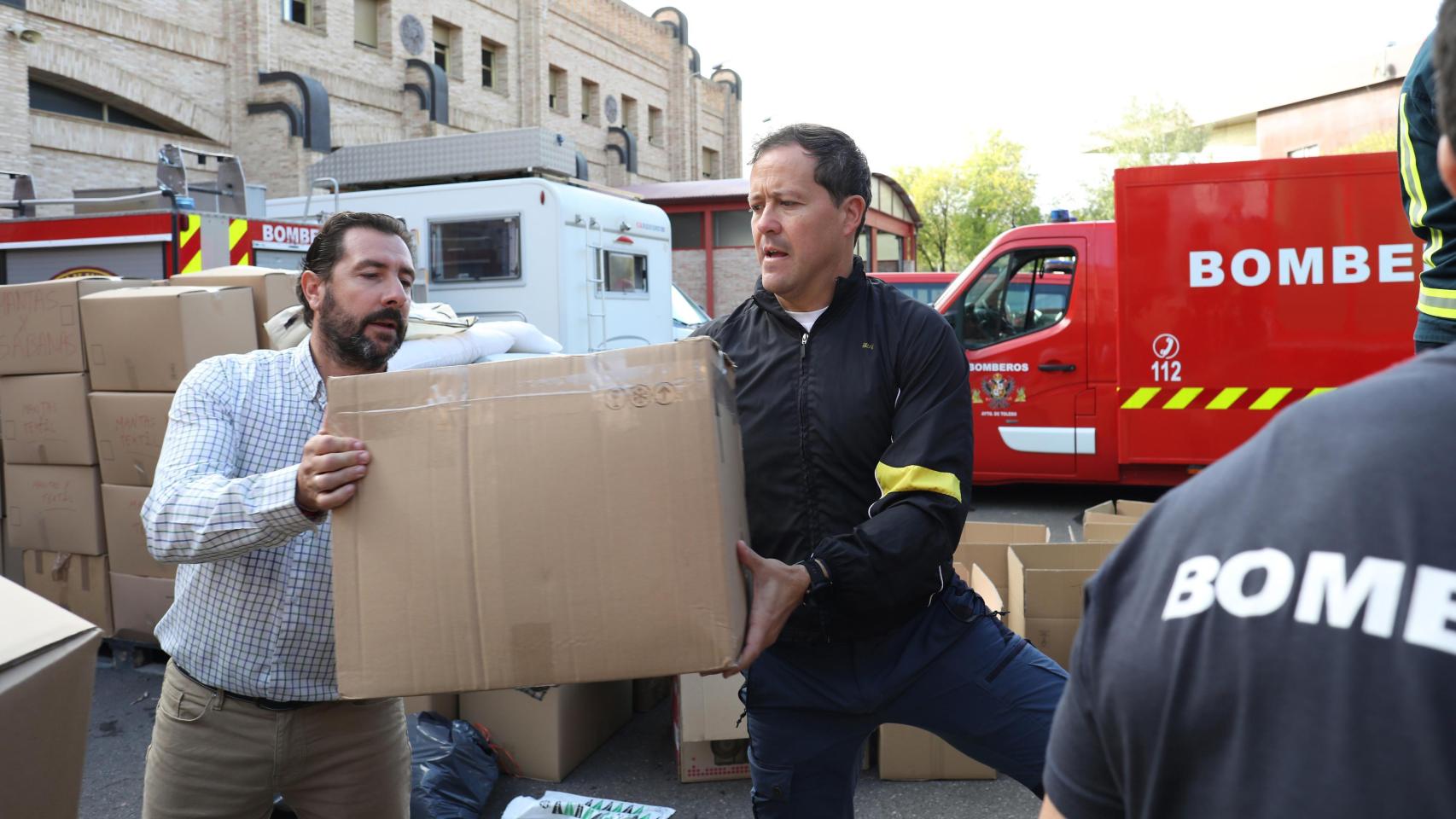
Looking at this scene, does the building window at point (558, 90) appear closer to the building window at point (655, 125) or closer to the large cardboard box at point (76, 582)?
the building window at point (655, 125)

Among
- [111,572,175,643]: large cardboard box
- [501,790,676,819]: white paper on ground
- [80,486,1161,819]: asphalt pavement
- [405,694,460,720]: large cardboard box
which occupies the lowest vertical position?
[80,486,1161,819]: asphalt pavement

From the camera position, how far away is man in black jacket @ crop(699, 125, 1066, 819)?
2387 mm

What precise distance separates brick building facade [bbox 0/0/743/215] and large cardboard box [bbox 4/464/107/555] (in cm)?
1143

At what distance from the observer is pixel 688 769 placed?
415 centimetres

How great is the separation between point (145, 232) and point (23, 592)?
6.21m

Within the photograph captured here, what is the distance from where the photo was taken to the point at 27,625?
1532 mm

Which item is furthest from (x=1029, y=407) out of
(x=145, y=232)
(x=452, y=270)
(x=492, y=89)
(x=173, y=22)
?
(x=492, y=89)

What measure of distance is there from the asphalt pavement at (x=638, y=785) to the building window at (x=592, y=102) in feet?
90.2

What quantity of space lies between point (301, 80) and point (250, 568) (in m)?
18.7

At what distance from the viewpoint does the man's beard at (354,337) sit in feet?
8.07

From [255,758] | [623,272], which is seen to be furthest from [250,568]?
[623,272]

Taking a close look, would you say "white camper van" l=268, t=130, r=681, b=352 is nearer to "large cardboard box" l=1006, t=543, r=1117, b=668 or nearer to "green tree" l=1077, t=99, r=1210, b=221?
"large cardboard box" l=1006, t=543, r=1117, b=668

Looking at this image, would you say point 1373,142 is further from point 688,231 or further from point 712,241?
point 688,231

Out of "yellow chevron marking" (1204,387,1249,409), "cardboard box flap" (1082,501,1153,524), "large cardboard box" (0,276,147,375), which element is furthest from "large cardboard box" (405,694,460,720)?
"yellow chevron marking" (1204,387,1249,409)
